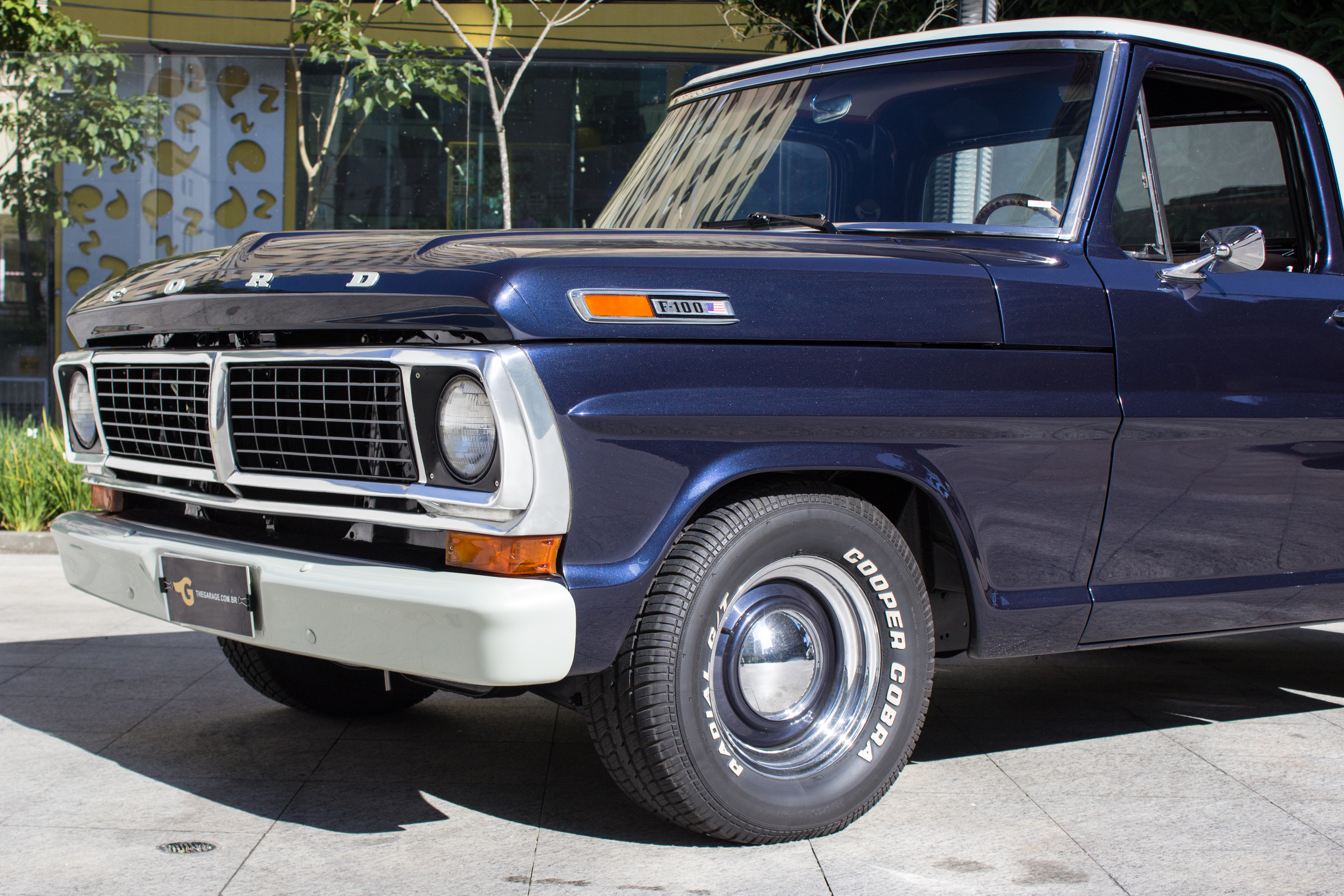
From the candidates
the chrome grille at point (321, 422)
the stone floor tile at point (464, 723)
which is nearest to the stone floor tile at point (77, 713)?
the stone floor tile at point (464, 723)

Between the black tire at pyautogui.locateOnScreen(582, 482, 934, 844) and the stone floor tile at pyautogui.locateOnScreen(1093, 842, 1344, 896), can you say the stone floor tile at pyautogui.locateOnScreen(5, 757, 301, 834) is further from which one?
the stone floor tile at pyautogui.locateOnScreen(1093, 842, 1344, 896)

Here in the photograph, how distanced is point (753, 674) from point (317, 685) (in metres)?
1.76

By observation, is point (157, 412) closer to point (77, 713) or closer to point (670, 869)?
point (77, 713)

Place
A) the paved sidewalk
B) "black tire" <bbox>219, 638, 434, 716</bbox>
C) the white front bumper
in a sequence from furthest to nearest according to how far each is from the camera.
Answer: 1. "black tire" <bbox>219, 638, 434, 716</bbox>
2. the paved sidewalk
3. the white front bumper

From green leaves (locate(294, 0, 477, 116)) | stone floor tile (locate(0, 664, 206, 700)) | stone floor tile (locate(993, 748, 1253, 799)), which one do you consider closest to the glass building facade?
green leaves (locate(294, 0, 477, 116))

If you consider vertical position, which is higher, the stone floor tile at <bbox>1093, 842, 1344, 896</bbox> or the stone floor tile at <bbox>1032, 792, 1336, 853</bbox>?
the stone floor tile at <bbox>1093, 842, 1344, 896</bbox>

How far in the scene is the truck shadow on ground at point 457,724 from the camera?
355 cm

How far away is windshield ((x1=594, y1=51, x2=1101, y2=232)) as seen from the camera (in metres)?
3.66

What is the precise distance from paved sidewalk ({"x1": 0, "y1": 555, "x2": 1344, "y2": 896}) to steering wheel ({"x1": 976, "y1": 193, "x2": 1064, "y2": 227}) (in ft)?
5.12

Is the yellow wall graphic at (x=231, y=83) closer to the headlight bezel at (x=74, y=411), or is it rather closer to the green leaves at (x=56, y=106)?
the green leaves at (x=56, y=106)

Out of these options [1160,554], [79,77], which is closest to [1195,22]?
[1160,554]

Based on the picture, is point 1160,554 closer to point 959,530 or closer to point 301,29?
point 959,530

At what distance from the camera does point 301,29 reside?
36.5 ft

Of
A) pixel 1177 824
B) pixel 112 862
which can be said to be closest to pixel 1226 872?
pixel 1177 824
